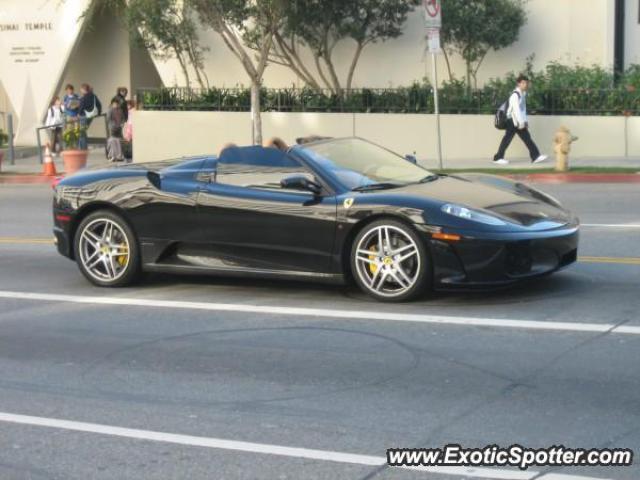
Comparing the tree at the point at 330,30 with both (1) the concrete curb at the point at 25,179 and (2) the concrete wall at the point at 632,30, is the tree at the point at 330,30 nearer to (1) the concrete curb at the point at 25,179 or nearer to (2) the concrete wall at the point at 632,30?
(2) the concrete wall at the point at 632,30

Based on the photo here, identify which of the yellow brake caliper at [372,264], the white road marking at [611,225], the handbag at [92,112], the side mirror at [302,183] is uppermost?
the handbag at [92,112]

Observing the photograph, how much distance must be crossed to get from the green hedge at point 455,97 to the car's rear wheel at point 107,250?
51.1 feet

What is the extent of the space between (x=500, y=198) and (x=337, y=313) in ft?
5.42

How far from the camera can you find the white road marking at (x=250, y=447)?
17.8 ft

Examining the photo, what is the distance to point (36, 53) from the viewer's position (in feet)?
104

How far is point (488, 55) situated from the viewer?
92.2 ft

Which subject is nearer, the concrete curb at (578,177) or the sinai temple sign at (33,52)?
the concrete curb at (578,177)

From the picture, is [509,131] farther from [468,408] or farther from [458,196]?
[468,408]

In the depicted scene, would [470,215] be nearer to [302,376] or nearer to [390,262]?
[390,262]

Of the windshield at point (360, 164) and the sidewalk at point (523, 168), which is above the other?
the windshield at point (360, 164)

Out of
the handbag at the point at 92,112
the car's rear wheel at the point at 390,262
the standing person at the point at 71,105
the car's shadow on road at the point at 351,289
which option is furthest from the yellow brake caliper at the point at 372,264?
the handbag at the point at 92,112

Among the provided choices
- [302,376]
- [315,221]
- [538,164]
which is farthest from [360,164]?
[538,164]

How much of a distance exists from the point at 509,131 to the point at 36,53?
1490 cm

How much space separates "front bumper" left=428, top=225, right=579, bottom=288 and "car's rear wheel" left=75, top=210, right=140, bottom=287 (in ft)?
9.60
